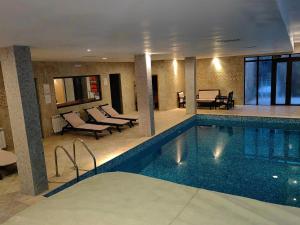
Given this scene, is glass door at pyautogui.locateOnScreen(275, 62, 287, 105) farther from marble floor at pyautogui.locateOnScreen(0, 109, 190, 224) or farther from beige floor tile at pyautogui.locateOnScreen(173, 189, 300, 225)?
beige floor tile at pyautogui.locateOnScreen(173, 189, 300, 225)

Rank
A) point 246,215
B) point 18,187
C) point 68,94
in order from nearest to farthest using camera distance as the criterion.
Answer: point 246,215
point 18,187
point 68,94

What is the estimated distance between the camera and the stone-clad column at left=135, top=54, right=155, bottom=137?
8375mm

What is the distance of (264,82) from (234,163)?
869 centimetres

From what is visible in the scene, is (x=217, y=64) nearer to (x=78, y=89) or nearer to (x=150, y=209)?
(x=78, y=89)

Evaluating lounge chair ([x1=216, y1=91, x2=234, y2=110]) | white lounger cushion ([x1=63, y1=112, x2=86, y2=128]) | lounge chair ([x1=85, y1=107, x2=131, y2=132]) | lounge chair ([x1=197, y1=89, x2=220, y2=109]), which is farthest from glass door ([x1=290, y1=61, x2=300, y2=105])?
white lounger cushion ([x1=63, y1=112, x2=86, y2=128])

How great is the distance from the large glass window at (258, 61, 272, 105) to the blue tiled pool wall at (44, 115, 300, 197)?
3.63m

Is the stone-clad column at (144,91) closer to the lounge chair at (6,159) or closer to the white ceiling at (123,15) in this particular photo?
the lounge chair at (6,159)

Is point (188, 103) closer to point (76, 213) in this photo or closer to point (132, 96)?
point (132, 96)

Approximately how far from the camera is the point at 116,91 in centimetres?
1344

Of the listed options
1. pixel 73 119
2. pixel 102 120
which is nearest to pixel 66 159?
pixel 73 119

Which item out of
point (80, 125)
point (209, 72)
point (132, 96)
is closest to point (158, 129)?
point (80, 125)

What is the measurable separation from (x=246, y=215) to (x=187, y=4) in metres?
2.05

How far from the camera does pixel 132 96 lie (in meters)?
14.1

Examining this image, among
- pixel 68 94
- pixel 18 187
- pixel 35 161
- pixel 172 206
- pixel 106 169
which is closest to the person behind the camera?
pixel 172 206
